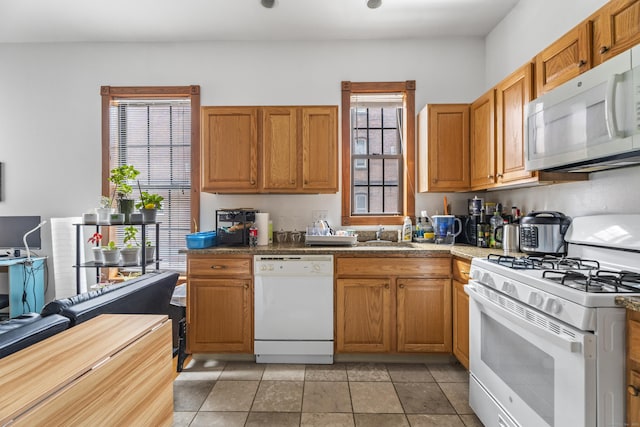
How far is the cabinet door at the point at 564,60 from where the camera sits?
1.63 metres

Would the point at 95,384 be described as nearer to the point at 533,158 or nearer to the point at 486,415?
the point at 486,415

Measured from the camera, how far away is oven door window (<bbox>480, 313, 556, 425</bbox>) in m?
1.31

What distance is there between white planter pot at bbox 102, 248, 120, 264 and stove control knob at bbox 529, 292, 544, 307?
2.96 m

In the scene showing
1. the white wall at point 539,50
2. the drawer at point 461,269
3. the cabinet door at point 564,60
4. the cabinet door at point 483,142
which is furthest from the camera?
the cabinet door at point 483,142

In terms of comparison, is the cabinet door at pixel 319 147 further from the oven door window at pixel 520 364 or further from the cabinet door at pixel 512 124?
the oven door window at pixel 520 364

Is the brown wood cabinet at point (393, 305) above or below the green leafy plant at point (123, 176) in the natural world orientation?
below

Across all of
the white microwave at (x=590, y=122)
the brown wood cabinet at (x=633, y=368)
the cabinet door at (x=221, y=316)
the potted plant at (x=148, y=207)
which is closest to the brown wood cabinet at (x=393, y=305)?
the cabinet door at (x=221, y=316)

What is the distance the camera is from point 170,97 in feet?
10.8

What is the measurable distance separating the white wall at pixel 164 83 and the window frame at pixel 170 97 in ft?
0.23

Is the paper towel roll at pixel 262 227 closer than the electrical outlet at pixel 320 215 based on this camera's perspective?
Yes

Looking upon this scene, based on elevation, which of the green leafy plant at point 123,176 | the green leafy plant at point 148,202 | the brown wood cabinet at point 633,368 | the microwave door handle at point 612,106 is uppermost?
the microwave door handle at point 612,106

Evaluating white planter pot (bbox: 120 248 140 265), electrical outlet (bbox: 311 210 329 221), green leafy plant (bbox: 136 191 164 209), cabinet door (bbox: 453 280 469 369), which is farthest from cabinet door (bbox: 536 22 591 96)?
white planter pot (bbox: 120 248 140 265)

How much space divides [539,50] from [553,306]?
83.0 inches

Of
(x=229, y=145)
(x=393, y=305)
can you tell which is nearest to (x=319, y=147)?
(x=229, y=145)
